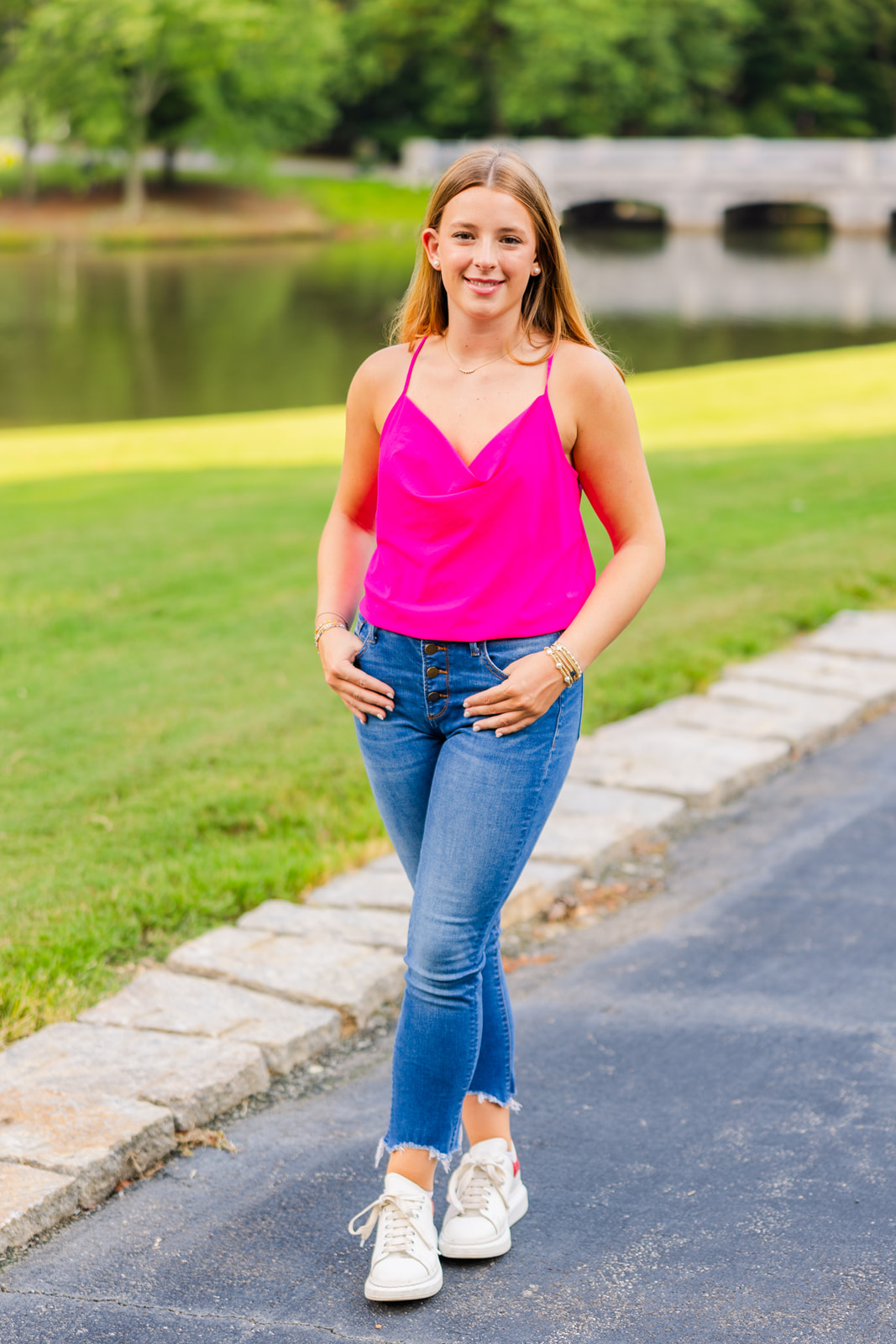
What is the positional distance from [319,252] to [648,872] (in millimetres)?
48120

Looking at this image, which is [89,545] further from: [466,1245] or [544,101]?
[544,101]

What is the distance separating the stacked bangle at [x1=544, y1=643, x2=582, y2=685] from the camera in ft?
8.25

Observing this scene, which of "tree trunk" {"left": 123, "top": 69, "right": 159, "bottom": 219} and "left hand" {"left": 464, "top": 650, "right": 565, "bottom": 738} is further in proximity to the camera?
"tree trunk" {"left": 123, "top": 69, "right": 159, "bottom": 219}

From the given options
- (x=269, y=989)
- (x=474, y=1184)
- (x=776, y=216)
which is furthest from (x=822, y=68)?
(x=474, y=1184)

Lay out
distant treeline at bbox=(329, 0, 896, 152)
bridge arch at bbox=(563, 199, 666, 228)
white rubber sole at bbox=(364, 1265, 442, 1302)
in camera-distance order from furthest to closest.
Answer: distant treeline at bbox=(329, 0, 896, 152) → bridge arch at bbox=(563, 199, 666, 228) → white rubber sole at bbox=(364, 1265, 442, 1302)

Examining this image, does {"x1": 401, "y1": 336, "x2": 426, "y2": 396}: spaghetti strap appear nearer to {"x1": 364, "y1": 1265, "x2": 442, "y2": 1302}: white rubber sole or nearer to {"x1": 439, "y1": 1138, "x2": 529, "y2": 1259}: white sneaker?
{"x1": 439, "y1": 1138, "x2": 529, "y2": 1259}: white sneaker

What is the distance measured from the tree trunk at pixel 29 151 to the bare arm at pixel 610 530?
53.7m

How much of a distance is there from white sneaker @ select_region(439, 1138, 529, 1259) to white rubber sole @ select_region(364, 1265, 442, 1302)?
0.14 meters

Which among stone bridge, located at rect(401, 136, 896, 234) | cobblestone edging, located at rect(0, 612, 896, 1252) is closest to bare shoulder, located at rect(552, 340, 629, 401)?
cobblestone edging, located at rect(0, 612, 896, 1252)

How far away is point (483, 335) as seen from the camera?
262 centimetres

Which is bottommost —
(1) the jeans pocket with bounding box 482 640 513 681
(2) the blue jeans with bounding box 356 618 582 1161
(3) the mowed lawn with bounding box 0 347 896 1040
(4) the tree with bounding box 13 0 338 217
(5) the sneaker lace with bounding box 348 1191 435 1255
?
(3) the mowed lawn with bounding box 0 347 896 1040

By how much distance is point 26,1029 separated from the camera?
11.7 ft

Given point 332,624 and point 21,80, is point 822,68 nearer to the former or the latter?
point 21,80

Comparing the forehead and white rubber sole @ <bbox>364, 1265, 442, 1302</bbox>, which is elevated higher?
the forehead
